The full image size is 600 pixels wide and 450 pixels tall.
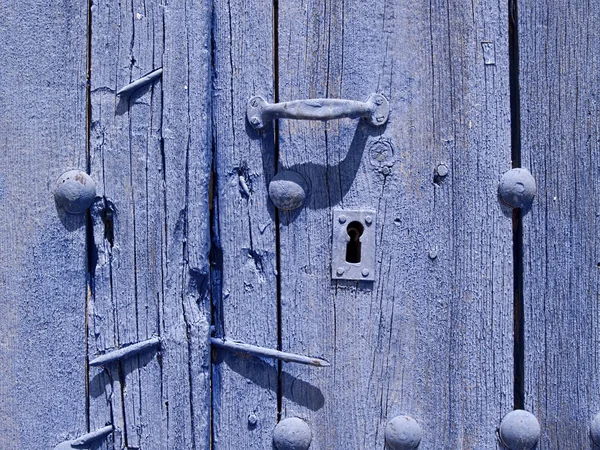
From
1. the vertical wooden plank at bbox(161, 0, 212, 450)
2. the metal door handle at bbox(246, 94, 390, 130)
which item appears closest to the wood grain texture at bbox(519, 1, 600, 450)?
the metal door handle at bbox(246, 94, 390, 130)

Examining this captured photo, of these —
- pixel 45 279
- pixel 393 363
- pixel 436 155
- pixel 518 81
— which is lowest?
pixel 393 363

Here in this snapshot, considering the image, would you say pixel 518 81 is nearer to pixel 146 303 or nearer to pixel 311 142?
pixel 311 142

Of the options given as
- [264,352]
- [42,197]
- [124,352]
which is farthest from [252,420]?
[42,197]

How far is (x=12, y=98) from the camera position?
39.3 inches

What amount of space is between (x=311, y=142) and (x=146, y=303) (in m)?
0.36

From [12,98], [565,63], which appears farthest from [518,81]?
[12,98]

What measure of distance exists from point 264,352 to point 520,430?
405 millimetres

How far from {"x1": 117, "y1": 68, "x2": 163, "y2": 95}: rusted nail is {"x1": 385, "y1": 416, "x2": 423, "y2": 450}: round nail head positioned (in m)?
0.64

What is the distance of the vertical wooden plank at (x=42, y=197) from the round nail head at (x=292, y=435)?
0.33m

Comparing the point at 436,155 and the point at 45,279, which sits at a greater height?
the point at 436,155

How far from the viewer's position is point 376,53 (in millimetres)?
1006

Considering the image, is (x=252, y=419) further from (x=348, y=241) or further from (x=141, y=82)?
(x=141, y=82)

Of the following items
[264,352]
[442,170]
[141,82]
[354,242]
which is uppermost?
[141,82]

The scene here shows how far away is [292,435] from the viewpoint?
3.23 ft
